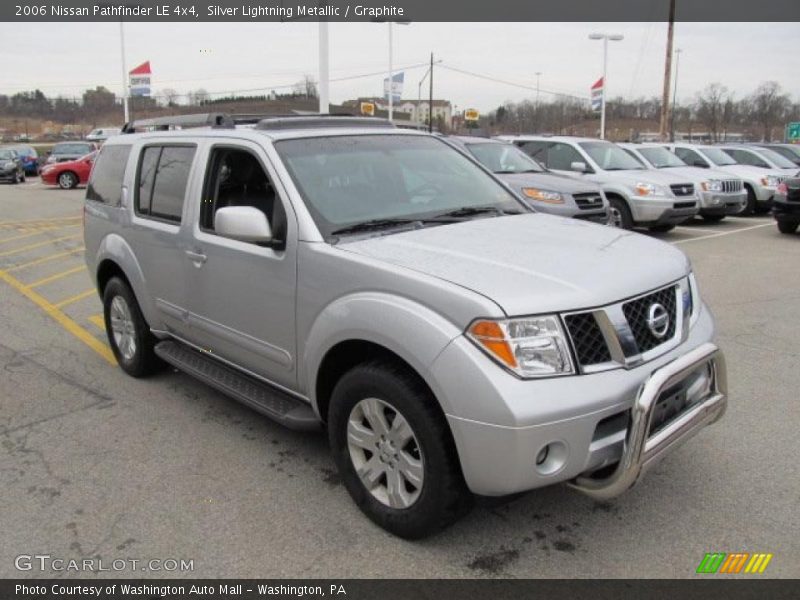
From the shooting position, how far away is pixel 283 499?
3602mm

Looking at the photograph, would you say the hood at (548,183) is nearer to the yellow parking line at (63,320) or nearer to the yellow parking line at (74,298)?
the yellow parking line at (74,298)

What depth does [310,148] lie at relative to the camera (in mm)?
3986

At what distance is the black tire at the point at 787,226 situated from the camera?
1355 centimetres

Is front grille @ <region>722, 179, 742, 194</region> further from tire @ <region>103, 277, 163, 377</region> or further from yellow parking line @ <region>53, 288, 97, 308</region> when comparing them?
tire @ <region>103, 277, 163, 377</region>

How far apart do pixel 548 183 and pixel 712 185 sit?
549 centimetres

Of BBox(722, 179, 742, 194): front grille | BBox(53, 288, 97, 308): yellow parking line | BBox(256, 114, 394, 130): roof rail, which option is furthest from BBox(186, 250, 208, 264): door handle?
BBox(722, 179, 742, 194): front grille

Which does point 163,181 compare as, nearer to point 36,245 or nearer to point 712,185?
point 36,245

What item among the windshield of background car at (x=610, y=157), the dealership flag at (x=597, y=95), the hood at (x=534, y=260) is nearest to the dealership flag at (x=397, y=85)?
the dealership flag at (x=597, y=95)

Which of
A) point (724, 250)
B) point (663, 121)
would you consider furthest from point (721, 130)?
point (724, 250)

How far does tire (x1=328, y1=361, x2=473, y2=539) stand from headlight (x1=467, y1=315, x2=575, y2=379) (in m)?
0.39

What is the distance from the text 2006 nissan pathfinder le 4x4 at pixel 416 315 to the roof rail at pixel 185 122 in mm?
39

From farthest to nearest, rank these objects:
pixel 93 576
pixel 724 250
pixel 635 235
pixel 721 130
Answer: pixel 721 130 < pixel 724 250 < pixel 635 235 < pixel 93 576
